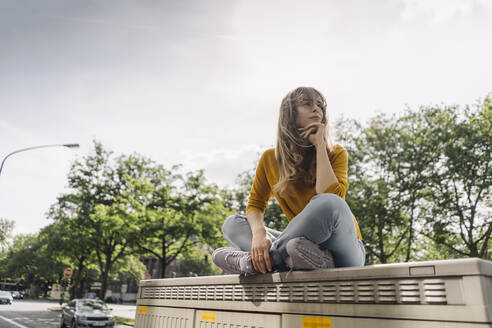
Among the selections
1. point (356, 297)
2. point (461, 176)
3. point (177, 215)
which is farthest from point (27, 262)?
point (356, 297)

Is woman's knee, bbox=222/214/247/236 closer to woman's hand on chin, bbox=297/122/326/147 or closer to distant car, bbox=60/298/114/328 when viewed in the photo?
woman's hand on chin, bbox=297/122/326/147

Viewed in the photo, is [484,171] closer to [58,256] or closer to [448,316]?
[448,316]

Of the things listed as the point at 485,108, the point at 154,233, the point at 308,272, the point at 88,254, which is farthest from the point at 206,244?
the point at 308,272

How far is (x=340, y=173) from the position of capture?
6.12 feet

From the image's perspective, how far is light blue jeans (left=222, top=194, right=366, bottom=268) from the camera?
61.3 inches

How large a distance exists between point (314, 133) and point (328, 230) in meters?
0.60

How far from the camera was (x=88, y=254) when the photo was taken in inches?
939

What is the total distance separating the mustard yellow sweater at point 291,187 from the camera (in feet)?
6.08

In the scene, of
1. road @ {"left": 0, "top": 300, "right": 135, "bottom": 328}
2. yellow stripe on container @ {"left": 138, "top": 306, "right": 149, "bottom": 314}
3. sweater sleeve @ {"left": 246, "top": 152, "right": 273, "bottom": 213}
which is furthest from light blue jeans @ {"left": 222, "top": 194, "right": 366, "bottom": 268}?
road @ {"left": 0, "top": 300, "right": 135, "bottom": 328}

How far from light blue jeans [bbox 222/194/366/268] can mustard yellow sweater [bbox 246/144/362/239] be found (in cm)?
16

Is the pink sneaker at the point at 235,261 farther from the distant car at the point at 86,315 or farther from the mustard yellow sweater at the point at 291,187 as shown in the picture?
the distant car at the point at 86,315

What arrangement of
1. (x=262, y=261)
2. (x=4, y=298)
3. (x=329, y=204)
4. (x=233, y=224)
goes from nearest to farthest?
(x=329, y=204) < (x=262, y=261) < (x=233, y=224) < (x=4, y=298)

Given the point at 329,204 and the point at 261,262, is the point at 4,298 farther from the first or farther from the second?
the point at 329,204

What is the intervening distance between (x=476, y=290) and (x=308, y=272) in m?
0.67
